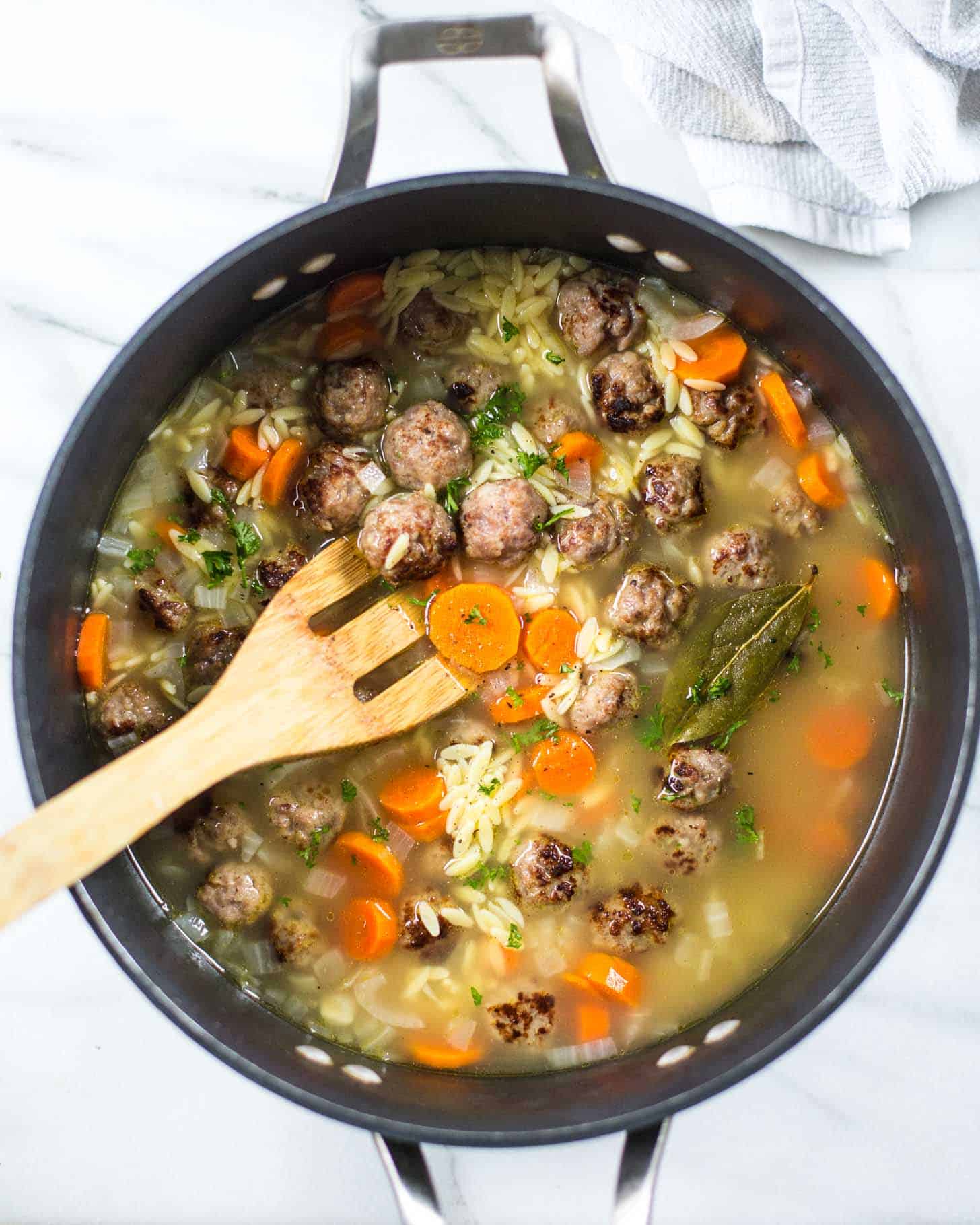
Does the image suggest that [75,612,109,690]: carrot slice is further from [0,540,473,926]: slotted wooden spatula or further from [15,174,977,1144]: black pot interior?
[0,540,473,926]: slotted wooden spatula

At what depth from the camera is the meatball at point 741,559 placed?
374cm

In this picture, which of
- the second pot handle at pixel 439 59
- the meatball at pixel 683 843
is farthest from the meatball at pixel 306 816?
the second pot handle at pixel 439 59

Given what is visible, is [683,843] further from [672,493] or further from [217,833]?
[217,833]

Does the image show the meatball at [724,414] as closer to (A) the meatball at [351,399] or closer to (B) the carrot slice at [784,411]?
(B) the carrot slice at [784,411]

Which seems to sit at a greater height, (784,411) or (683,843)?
(784,411)

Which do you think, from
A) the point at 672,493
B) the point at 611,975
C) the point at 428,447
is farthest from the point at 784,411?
the point at 611,975

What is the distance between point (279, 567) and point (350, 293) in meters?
1.02

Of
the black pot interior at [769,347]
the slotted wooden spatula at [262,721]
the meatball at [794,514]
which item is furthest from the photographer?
the meatball at [794,514]

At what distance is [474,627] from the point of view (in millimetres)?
3744

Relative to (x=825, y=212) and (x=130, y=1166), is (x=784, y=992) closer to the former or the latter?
(x=130, y=1166)

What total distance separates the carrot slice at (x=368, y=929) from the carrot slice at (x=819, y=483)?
2.03 metres

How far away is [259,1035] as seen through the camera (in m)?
3.60

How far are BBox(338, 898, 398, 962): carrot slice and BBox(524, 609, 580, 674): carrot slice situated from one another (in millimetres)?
972

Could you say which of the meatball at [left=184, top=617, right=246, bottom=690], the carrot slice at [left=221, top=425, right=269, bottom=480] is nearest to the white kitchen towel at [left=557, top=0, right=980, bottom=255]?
the carrot slice at [left=221, top=425, right=269, bottom=480]
